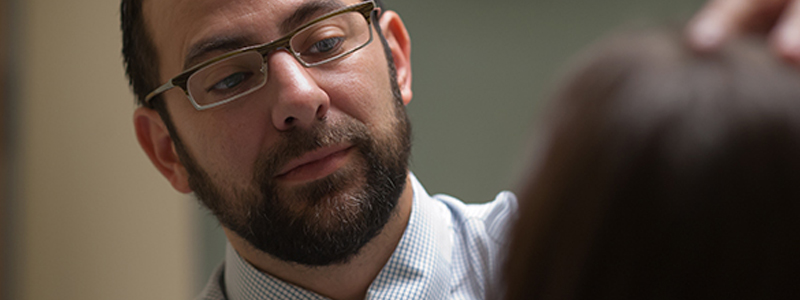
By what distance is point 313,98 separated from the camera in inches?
40.8

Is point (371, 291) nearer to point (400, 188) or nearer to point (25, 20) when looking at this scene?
point (400, 188)

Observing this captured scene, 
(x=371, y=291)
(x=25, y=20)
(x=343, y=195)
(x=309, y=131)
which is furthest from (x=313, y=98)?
(x=25, y=20)

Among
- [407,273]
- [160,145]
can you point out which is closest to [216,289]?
[160,145]

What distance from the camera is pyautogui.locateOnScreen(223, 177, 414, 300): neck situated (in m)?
1.19

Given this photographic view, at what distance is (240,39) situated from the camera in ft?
3.53

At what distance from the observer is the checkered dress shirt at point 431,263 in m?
1.19

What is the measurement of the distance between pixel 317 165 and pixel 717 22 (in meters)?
0.73

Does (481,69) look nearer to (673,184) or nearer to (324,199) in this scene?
(324,199)

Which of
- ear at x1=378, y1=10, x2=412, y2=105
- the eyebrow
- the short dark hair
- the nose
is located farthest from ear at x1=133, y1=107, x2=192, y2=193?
ear at x1=378, y1=10, x2=412, y2=105

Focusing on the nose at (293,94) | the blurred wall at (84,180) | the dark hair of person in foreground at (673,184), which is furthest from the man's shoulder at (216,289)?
the blurred wall at (84,180)

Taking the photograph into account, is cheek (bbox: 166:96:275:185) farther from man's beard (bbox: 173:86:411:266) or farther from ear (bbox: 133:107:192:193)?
ear (bbox: 133:107:192:193)

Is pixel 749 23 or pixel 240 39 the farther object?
pixel 240 39

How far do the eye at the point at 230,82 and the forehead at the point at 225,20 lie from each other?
0.18 feet

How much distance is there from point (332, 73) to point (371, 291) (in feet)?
1.39
